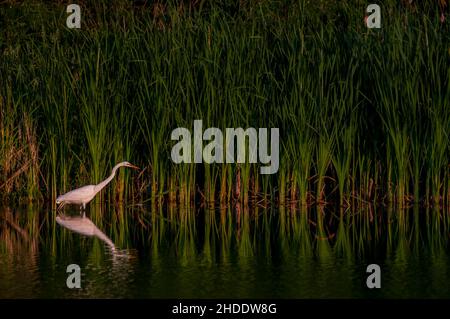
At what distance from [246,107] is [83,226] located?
8.31 feet

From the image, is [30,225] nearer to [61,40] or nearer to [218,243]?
[218,243]

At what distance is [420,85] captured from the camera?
12469 millimetres

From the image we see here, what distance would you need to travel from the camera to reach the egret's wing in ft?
39.7

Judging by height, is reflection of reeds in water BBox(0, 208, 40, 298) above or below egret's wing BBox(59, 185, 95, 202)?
below

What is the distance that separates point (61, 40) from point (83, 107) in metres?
2.54

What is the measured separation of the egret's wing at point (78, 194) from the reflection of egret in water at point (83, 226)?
23 centimetres

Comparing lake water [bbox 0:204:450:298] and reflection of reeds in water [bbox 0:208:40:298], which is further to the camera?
reflection of reeds in water [bbox 0:208:40:298]

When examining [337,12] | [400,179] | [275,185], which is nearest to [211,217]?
[275,185]

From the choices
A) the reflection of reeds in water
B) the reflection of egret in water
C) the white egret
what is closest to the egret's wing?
the white egret

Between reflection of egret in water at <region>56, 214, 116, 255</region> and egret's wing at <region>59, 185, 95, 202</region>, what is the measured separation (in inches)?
8.9

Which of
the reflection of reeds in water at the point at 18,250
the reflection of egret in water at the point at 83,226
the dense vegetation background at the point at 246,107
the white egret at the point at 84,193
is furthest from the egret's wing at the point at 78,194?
the dense vegetation background at the point at 246,107

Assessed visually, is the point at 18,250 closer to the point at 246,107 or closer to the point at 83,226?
the point at 83,226

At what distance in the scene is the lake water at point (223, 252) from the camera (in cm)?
779

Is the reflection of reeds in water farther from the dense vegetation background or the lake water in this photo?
the dense vegetation background
